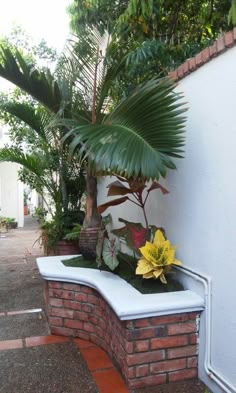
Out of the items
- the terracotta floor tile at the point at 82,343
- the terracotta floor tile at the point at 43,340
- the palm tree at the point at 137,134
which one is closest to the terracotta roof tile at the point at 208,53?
the palm tree at the point at 137,134

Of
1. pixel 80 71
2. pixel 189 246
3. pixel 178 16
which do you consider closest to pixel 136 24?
pixel 178 16

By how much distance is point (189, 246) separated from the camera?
8.98ft

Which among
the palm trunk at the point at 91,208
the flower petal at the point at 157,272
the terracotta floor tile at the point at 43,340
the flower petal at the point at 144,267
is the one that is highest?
the palm trunk at the point at 91,208

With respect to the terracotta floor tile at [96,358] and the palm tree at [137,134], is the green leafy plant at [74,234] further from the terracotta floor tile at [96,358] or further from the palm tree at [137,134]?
the terracotta floor tile at [96,358]

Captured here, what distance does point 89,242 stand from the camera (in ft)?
12.3

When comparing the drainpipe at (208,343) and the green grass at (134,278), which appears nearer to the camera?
the drainpipe at (208,343)

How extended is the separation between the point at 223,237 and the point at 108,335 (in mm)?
1238

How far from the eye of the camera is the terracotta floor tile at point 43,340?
3.21 m

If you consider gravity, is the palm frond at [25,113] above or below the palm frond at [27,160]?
above

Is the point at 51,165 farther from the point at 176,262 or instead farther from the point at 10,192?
the point at 10,192

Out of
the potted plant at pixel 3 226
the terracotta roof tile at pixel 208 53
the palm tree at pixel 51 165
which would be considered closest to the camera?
the terracotta roof tile at pixel 208 53

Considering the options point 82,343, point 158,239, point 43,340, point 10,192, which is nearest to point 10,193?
point 10,192

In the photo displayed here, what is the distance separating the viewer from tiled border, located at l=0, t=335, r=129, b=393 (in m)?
2.50

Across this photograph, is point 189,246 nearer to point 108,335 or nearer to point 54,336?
point 108,335
